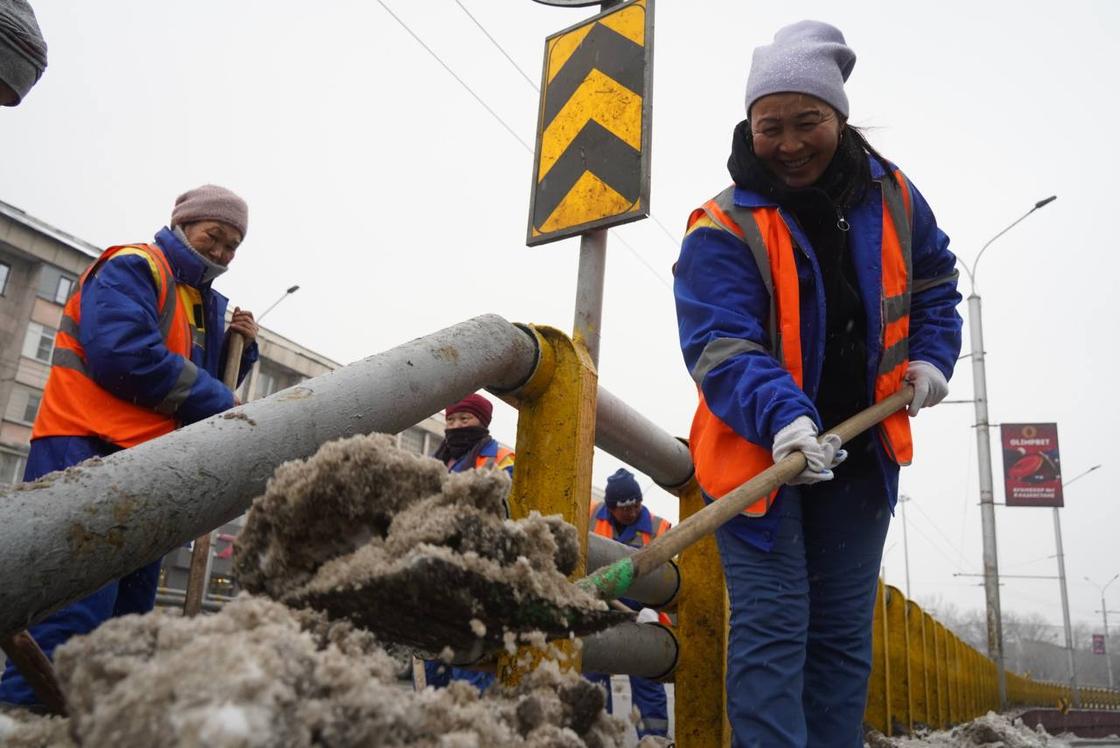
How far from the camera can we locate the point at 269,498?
3.39 ft

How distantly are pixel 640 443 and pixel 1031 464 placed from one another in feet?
61.0

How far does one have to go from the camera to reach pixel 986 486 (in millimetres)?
13500

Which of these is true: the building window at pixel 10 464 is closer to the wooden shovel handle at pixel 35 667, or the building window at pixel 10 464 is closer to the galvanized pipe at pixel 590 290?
the galvanized pipe at pixel 590 290

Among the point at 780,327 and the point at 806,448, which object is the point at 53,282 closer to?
the point at 780,327

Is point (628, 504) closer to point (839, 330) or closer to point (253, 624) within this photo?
point (839, 330)

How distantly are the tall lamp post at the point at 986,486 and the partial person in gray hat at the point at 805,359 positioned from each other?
456 inches

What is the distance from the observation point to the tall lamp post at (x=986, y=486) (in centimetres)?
1195

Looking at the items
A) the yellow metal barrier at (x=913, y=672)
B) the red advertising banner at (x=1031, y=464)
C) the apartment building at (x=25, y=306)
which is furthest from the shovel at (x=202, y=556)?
the apartment building at (x=25, y=306)

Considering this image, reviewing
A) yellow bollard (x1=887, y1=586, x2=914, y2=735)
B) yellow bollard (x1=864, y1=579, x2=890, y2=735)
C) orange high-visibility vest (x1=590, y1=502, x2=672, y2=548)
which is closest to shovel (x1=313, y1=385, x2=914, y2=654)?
yellow bollard (x1=864, y1=579, x2=890, y2=735)

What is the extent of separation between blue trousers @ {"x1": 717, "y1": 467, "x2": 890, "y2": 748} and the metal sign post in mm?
732

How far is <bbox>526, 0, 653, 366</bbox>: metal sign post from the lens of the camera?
7.73 ft

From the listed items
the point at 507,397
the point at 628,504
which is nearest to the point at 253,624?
the point at 507,397

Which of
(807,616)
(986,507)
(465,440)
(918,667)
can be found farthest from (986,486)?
(807,616)

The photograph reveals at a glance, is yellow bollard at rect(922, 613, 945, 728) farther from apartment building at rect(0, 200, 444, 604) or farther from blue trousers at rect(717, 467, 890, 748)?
apartment building at rect(0, 200, 444, 604)
